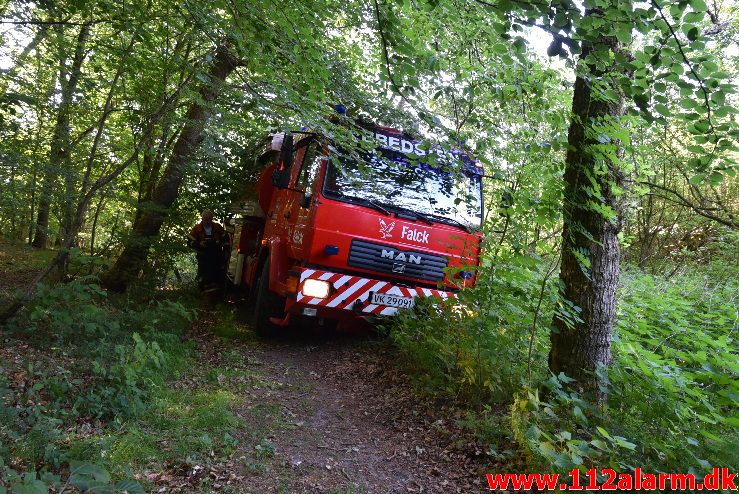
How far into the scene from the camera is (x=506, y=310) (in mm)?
4133

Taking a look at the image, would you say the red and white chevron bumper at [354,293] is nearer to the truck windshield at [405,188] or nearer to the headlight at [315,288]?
the headlight at [315,288]

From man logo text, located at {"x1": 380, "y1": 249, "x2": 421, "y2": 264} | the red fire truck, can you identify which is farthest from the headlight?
man logo text, located at {"x1": 380, "y1": 249, "x2": 421, "y2": 264}

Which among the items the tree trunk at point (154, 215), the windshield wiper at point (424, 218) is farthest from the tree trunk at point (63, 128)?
the windshield wiper at point (424, 218)

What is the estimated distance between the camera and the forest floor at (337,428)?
318 centimetres

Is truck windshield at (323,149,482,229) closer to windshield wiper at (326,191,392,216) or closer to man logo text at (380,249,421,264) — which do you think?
windshield wiper at (326,191,392,216)

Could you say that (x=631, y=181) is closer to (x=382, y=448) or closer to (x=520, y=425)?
(x=520, y=425)

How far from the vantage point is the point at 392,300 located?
583cm

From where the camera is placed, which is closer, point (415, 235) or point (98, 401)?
point (98, 401)

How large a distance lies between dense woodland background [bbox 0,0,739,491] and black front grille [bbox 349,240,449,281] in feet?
2.19

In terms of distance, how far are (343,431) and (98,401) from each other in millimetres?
1947

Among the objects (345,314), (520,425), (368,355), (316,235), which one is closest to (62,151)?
(316,235)

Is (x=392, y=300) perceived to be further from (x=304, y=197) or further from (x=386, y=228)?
(x=304, y=197)

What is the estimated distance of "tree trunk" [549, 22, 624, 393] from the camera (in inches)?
134

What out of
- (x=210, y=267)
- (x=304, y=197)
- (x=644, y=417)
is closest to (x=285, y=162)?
(x=304, y=197)
